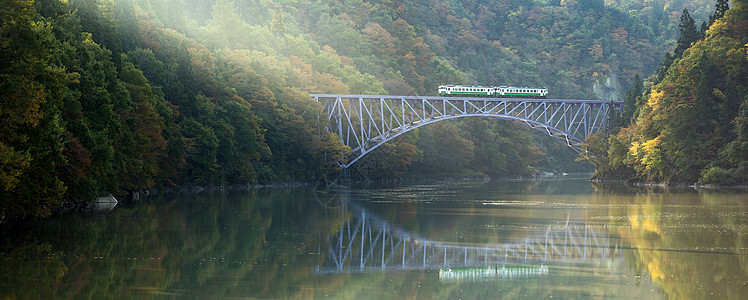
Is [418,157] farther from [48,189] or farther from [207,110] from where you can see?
[48,189]

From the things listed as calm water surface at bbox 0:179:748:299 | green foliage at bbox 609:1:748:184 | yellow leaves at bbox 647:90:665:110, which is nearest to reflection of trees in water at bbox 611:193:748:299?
calm water surface at bbox 0:179:748:299

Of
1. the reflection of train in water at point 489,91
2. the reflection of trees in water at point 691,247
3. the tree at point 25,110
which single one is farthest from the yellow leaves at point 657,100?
the tree at point 25,110

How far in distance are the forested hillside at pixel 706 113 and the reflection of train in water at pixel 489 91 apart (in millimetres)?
23931

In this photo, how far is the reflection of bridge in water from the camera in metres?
20.7

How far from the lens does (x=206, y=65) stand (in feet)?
230

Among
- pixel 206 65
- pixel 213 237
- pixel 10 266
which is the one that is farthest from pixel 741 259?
pixel 206 65

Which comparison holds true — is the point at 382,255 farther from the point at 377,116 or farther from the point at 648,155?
the point at 377,116

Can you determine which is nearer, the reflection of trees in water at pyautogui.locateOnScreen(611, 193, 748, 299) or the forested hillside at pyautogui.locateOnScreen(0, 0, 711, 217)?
the reflection of trees in water at pyautogui.locateOnScreen(611, 193, 748, 299)

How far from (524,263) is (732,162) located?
162 ft

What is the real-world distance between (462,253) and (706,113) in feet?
Result: 170

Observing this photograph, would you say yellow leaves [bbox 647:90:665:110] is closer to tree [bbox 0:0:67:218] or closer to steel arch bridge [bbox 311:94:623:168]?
steel arch bridge [bbox 311:94:623:168]

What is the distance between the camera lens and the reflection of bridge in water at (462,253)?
20737 millimetres

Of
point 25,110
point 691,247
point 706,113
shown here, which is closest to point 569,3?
point 706,113

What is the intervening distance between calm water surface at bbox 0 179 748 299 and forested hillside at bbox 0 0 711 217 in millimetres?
4031
